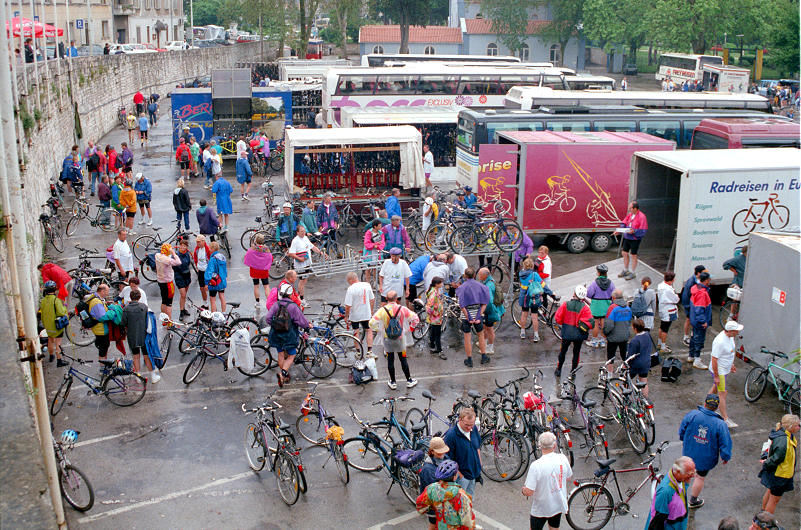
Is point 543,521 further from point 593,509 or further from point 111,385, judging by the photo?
point 111,385

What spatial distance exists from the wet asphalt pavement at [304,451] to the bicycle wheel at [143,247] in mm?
4215

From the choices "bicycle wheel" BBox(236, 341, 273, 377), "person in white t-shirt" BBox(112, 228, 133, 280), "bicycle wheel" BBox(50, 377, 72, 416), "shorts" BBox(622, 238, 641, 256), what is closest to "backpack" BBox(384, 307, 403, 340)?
"bicycle wheel" BBox(236, 341, 273, 377)

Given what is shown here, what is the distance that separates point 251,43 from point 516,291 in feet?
221

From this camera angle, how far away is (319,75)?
1756 inches

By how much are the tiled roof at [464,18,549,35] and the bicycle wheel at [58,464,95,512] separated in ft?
224

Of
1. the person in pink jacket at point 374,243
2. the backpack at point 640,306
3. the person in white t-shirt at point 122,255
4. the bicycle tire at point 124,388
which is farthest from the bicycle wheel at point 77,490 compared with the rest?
the backpack at point 640,306

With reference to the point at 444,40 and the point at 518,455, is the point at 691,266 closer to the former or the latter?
the point at 518,455

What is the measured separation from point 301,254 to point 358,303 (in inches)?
109

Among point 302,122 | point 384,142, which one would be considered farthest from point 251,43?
point 384,142

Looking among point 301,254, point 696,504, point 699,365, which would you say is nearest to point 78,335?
point 301,254

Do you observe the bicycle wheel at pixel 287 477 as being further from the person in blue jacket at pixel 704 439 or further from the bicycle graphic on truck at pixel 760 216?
the bicycle graphic on truck at pixel 760 216

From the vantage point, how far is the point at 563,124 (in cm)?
2236

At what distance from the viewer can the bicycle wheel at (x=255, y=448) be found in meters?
9.67

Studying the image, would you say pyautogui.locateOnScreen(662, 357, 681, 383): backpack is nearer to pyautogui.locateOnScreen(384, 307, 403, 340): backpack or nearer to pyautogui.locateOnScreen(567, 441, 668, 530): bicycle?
pyautogui.locateOnScreen(567, 441, 668, 530): bicycle
